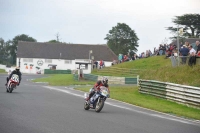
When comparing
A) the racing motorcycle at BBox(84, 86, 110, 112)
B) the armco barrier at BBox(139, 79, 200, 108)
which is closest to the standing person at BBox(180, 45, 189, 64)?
the armco barrier at BBox(139, 79, 200, 108)

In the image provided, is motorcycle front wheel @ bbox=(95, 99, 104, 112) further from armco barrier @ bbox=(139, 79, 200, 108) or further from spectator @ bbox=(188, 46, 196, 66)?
spectator @ bbox=(188, 46, 196, 66)

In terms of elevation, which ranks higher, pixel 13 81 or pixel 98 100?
pixel 13 81

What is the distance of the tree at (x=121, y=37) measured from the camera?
12938 centimetres

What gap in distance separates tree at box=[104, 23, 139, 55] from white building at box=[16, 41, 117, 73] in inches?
486

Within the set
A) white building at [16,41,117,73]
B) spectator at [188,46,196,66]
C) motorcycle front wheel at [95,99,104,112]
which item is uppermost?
white building at [16,41,117,73]

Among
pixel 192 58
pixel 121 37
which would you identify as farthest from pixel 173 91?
pixel 121 37

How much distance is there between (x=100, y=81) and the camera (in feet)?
60.2

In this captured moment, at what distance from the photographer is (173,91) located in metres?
26.5

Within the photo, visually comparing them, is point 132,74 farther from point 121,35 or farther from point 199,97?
Result: point 121,35

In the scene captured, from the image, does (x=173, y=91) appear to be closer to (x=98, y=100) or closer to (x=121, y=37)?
(x=98, y=100)

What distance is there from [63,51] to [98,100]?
98422 mm

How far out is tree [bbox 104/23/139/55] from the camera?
424ft

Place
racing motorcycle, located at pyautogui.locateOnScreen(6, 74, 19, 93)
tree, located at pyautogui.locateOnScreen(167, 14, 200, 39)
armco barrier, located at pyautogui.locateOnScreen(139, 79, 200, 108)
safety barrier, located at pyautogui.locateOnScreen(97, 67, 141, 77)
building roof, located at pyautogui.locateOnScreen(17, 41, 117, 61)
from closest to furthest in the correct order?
armco barrier, located at pyautogui.locateOnScreen(139, 79, 200, 108), racing motorcycle, located at pyautogui.locateOnScreen(6, 74, 19, 93), safety barrier, located at pyautogui.locateOnScreen(97, 67, 141, 77), tree, located at pyautogui.locateOnScreen(167, 14, 200, 39), building roof, located at pyautogui.locateOnScreen(17, 41, 117, 61)

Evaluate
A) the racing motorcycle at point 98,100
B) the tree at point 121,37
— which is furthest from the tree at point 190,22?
the racing motorcycle at point 98,100
